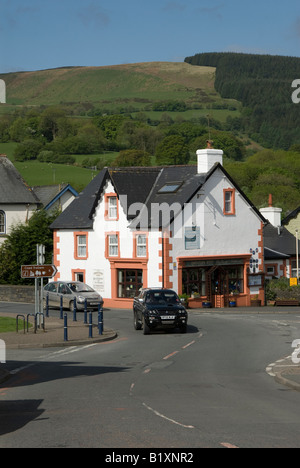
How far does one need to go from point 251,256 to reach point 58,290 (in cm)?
1465

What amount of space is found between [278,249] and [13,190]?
22.9 m

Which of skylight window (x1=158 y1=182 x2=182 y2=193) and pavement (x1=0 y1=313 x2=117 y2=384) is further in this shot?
skylight window (x1=158 y1=182 x2=182 y2=193)

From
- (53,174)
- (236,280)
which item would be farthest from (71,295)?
(53,174)

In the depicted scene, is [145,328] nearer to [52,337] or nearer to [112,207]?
[52,337]

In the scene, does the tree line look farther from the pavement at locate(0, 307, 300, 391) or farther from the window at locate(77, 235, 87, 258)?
the pavement at locate(0, 307, 300, 391)

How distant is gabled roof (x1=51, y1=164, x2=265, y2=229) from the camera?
5147 cm

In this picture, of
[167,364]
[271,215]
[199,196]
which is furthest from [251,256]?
[167,364]

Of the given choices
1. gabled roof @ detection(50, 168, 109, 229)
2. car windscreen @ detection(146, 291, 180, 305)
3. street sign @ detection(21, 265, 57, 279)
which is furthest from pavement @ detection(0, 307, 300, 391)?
gabled roof @ detection(50, 168, 109, 229)

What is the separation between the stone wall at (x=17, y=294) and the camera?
51688mm

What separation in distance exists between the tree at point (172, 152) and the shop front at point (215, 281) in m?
103

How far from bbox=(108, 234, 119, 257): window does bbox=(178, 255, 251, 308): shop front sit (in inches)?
186

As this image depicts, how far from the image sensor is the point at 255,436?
11.8 meters

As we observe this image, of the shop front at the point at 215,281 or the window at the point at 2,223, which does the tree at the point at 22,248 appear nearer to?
the window at the point at 2,223

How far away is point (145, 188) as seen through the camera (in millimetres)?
53500
